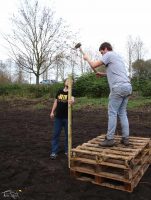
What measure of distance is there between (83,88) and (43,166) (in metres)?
15.1

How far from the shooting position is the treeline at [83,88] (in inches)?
775

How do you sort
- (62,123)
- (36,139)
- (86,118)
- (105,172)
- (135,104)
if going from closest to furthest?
(105,172)
(62,123)
(36,139)
(86,118)
(135,104)

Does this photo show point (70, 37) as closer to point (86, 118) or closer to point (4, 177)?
point (86, 118)

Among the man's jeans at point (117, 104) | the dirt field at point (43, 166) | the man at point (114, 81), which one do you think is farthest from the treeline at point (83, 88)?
the man at point (114, 81)

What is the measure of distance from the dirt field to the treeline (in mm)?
7857

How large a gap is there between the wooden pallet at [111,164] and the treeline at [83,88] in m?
12.6

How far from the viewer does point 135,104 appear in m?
16.3

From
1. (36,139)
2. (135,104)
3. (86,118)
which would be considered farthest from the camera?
(135,104)

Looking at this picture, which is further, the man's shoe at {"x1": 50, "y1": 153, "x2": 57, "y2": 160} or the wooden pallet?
the man's shoe at {"x1": 50, "y1": 153, "x2": 57, "y2": 160}

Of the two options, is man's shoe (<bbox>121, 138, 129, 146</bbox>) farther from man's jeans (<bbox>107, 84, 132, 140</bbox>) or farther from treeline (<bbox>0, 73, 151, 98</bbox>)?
treeline (<bbox>0, 73, 151, 98</bbox>)

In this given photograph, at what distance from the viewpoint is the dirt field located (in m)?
5.14

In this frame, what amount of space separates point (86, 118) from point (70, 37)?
1747 cm

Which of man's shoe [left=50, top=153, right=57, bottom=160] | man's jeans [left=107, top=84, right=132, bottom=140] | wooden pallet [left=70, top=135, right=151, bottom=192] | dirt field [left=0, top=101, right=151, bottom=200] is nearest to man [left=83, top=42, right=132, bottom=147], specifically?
man's jeans [left=107, top=84, right=132, bottom=140]

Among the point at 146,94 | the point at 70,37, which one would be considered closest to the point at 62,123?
the point at 146,94
